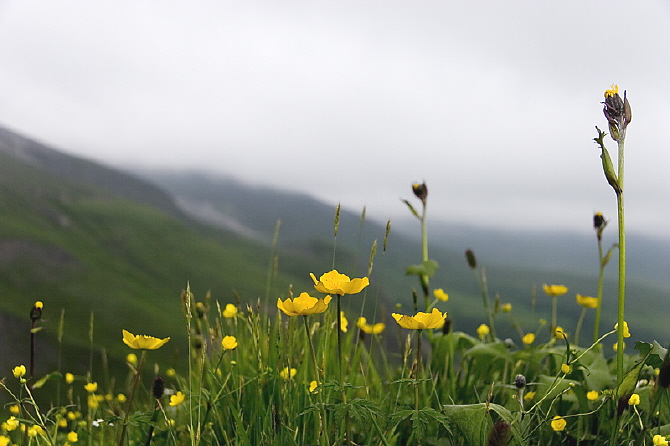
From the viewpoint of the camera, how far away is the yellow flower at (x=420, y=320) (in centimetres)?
211

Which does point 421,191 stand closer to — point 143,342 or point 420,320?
point 420,320

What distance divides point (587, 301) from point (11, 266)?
12154 centimetres

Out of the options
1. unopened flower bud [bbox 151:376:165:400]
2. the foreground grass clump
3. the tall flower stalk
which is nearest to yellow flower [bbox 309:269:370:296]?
the foreground grass clump

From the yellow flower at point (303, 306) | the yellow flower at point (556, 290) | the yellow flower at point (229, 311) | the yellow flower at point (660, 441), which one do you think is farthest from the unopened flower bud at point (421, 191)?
the yellow flower at point (660, 441)

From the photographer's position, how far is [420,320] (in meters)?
2.16

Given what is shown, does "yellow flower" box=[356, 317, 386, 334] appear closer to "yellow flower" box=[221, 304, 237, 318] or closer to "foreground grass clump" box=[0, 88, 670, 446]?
"foreground grass clump" box=[0, 88, 670, 446]

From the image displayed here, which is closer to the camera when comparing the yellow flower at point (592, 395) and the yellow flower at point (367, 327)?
the yellow flower at point (592, 395)

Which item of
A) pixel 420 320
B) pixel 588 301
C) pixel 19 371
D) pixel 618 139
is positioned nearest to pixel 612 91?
pixel 618 139

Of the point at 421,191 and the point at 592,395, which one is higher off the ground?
the point at 421,191

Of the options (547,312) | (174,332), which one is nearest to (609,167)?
(174,332)

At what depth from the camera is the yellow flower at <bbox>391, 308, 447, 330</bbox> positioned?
211cm

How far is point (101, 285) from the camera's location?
10350 centimetres

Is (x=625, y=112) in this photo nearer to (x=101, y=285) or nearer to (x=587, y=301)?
(x=587, y=301)

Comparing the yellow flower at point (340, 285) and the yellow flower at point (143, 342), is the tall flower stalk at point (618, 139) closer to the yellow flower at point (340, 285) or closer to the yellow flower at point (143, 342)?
the yellow flower at point (340, 285)
